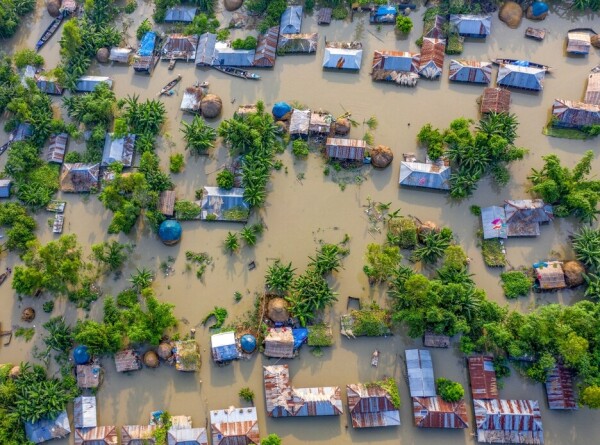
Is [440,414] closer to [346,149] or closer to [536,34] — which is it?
[346,149]

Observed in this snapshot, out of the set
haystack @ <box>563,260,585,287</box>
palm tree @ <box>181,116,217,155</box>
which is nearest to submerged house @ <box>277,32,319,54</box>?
palm tree @ <box>181,116,217,155</box>

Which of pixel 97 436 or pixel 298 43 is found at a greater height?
pixel 298 43

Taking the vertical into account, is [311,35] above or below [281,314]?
above

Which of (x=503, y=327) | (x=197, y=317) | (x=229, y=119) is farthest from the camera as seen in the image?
(x=229, y=119)

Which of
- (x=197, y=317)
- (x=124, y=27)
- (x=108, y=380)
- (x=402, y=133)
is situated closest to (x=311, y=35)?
(x=402, y=133)

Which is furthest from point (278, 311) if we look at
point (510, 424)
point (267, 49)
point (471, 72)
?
point (471, 72)

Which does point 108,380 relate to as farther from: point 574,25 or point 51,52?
point 574,25
